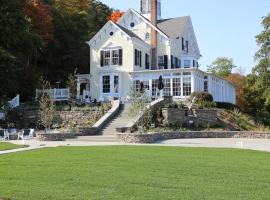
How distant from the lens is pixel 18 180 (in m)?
11.2

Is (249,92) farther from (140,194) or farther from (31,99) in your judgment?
(140,194)

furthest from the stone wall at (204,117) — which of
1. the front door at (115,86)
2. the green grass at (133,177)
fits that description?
the green grass at (133,177)

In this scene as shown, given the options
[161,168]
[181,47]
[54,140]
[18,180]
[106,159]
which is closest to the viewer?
[18,180]

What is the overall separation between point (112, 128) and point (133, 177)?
20542 mm

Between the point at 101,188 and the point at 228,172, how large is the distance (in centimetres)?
406

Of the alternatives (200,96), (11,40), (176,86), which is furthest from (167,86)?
(11,40)

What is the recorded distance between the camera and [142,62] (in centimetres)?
4700

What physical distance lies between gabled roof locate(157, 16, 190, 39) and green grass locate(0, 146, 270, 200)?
3471cm

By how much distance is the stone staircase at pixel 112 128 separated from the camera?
28.2 meters

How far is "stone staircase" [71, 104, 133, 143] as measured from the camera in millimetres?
28219

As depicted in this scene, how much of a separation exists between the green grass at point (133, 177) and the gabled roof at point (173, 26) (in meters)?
34.7

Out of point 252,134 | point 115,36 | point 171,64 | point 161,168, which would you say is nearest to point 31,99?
point 115,36

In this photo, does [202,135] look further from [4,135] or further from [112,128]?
[4,135]

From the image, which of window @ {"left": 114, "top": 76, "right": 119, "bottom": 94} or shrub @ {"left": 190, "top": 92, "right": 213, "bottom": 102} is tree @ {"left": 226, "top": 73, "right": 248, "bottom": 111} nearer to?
window @ {"left": 114, "top": 76, "right": 119, "bottom": 94}
